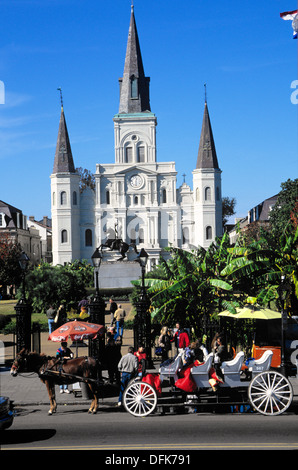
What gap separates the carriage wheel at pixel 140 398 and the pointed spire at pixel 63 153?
84.4m

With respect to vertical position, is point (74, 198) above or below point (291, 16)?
above

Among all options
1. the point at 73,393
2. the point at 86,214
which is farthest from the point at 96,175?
the point at 73,393

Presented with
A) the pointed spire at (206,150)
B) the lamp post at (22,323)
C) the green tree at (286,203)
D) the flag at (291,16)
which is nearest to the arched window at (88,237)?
the pointed spire at (206,150)

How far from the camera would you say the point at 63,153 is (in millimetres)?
97062

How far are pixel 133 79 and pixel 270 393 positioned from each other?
91085mm

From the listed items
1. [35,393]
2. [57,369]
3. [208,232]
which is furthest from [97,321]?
[208,232]

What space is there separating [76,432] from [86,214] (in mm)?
85520

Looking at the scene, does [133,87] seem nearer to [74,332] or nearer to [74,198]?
[74,198]

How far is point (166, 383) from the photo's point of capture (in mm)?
19031

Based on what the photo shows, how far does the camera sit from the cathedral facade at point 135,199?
3748 inches

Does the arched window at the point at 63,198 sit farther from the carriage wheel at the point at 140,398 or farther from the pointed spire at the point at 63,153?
the carriage wheel at the point at 140,398

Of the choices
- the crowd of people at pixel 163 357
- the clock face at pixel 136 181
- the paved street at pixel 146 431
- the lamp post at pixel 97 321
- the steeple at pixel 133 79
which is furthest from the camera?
the steeple at pixel 133 79

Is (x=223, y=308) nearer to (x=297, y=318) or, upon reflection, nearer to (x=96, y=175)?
(x=297, y=318)
